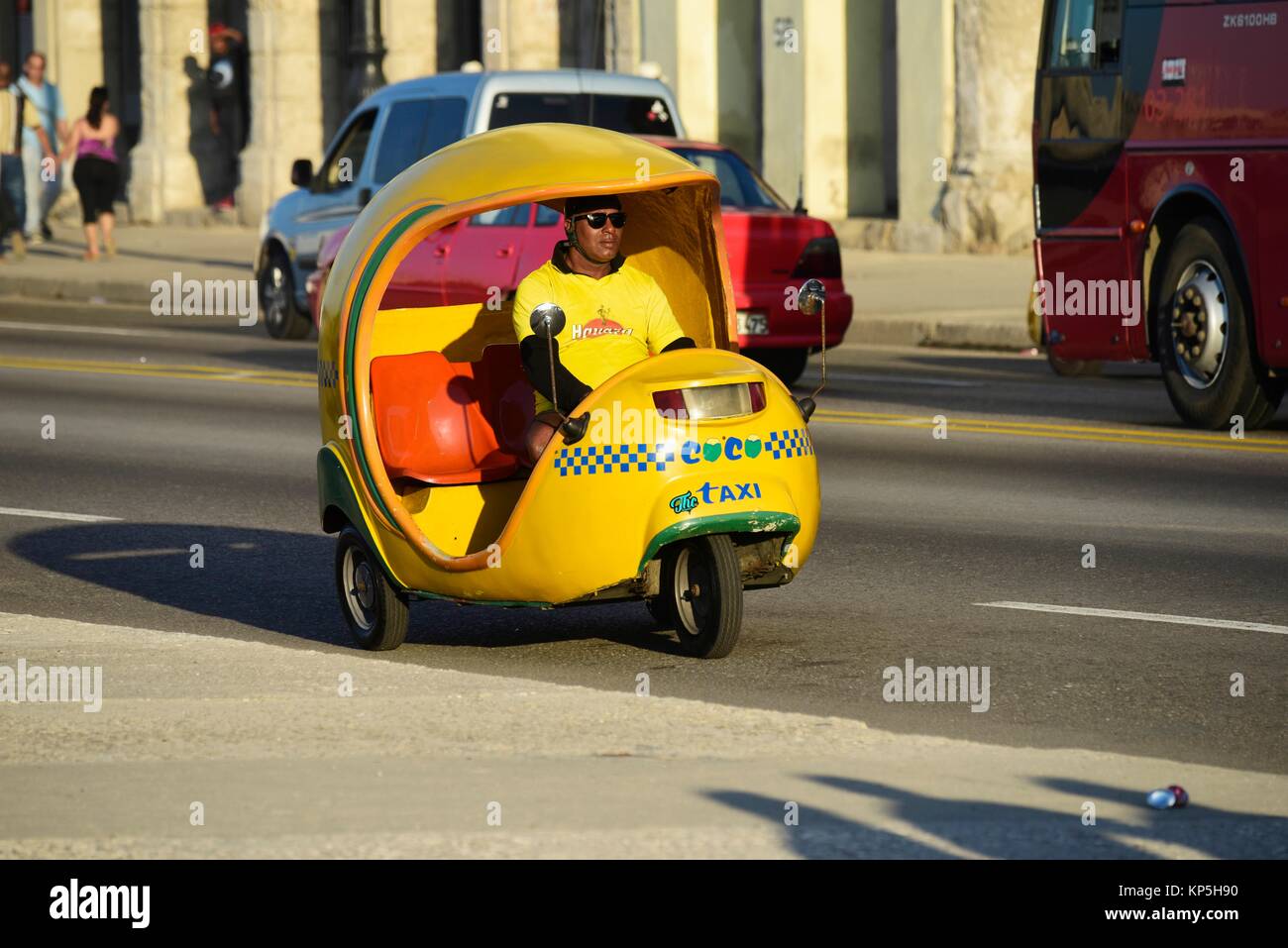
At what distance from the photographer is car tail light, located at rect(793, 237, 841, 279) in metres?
16.9

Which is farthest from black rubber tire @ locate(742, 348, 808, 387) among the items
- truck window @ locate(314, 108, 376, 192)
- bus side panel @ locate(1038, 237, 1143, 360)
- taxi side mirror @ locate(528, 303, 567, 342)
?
taxi side mirror @ locate(528, 303, 567, 342)

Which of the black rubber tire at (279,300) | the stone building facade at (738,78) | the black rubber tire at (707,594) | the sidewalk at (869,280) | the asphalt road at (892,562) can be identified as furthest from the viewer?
the stone building facade at (738,78)

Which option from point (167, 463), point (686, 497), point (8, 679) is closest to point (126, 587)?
point (8, 679)

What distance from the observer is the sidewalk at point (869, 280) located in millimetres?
21125

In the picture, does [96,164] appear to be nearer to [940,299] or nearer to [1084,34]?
[940,299]

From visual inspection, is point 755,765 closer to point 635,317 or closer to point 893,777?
point 893,777

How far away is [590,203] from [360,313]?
838mm

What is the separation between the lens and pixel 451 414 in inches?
362

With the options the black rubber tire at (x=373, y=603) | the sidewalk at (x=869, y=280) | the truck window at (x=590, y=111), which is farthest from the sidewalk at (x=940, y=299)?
the black rubber tire at (x=373, y=603)

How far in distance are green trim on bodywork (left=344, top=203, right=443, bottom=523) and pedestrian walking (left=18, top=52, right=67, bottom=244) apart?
23.0 metres

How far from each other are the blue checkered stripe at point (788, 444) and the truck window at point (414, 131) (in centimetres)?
1146

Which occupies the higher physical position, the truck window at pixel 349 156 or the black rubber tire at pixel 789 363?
the truck window at pixel 349 156

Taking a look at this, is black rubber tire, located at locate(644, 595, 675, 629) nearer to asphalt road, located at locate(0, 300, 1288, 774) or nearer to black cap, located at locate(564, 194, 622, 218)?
asphalt road, located at locate(0, 300, 1288, 774)

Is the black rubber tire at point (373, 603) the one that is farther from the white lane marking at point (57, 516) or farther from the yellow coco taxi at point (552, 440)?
the white lane marking at point (57, 516)
